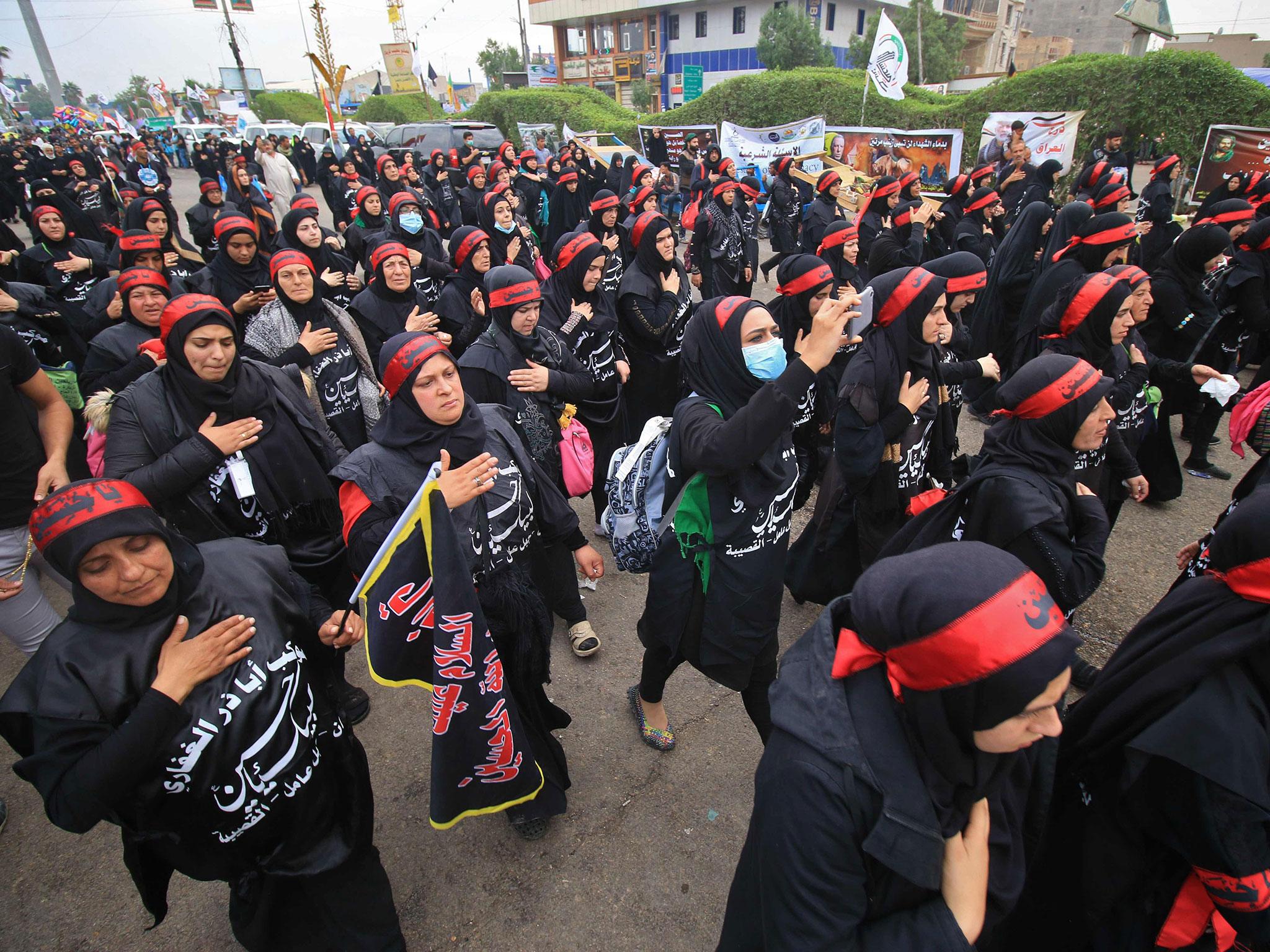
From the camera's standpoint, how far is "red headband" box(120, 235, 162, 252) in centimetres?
506

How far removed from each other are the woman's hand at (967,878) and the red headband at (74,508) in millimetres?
1956

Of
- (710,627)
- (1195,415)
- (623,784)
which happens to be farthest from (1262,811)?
(1195,415)

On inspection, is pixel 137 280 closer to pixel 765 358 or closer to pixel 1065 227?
pixel 765 358

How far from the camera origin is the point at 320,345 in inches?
142

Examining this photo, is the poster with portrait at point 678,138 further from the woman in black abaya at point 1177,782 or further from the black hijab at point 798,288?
the woman in black abaya at point 1177,782

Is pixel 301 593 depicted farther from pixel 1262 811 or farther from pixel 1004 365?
pixel 1004 365

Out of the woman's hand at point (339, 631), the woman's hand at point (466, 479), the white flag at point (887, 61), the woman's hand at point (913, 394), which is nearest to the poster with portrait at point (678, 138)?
the white flag at point (887, 61)

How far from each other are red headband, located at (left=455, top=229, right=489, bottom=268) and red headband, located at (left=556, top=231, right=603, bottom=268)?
761 millimetres

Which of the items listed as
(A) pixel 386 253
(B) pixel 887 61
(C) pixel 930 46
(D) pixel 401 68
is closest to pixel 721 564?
(A) pixel 386 253

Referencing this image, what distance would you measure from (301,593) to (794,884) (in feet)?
5.50

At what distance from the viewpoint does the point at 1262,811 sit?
1.36 meters

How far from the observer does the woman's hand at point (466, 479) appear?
82.7 inches

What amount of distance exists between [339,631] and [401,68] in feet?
154

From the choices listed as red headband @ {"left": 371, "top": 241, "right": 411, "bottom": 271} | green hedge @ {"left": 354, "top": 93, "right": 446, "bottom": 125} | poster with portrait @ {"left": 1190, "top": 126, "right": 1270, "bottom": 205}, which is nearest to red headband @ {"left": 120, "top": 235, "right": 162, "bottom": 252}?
red headband @ {"left": 371, "top": 241, "right": 411, "bottom": 271}
